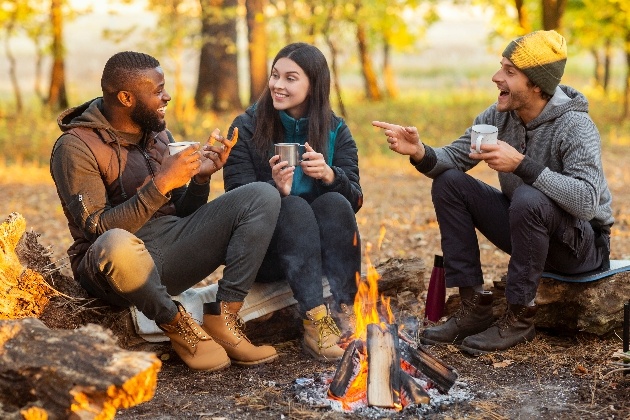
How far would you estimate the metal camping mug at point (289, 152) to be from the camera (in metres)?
4.25

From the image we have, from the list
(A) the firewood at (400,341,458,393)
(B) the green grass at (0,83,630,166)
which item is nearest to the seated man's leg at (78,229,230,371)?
(A) the firewood at (400,341,458,393)

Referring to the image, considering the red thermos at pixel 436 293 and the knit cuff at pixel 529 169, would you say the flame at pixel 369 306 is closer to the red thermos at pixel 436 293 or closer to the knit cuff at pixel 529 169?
the red thermos at pixel 436 293

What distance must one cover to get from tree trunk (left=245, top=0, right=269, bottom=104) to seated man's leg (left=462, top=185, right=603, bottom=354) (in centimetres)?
1156

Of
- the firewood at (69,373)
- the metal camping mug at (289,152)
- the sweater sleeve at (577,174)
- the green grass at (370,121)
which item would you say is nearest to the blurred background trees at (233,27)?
the green grass at (370,121)

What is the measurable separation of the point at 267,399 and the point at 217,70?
14.0m

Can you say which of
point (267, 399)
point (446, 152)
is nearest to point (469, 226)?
point (446, 152)

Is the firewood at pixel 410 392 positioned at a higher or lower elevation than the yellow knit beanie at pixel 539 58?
lower

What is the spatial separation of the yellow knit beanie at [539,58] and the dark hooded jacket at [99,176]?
80.1 inches

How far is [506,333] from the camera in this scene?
4.52 metres

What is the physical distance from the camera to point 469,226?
183 inches

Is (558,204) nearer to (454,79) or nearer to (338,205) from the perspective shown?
(338,205)

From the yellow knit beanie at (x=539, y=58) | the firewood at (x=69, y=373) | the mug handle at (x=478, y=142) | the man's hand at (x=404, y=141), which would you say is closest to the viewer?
the firewood at (x=69, y=373)

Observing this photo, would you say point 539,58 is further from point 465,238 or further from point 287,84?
point 287,84

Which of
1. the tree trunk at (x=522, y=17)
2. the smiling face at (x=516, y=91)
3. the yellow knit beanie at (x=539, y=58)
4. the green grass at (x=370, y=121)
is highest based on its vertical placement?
the tree trunk at (x=522, y=17)
